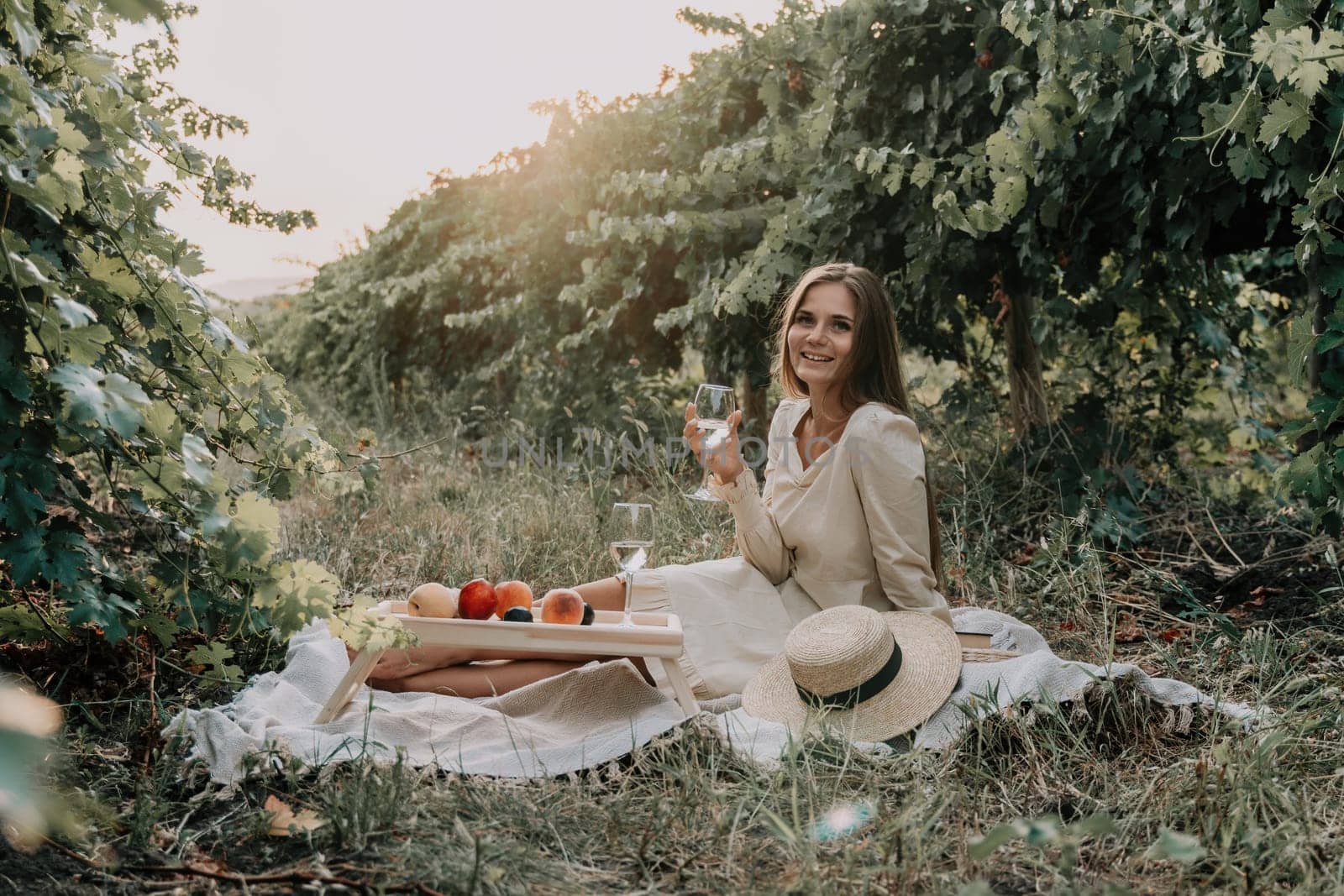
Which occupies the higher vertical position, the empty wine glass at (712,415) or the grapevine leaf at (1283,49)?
the grapevine leaf at (1283,49)

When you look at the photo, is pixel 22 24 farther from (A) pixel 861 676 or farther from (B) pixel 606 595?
(A) pixel 861 676

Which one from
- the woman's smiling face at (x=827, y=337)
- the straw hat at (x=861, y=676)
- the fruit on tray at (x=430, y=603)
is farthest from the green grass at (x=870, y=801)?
the woman's smiling face at (x=827, y=337)

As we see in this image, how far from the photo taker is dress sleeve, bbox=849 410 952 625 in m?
3.26

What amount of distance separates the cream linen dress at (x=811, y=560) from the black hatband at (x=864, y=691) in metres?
0.37

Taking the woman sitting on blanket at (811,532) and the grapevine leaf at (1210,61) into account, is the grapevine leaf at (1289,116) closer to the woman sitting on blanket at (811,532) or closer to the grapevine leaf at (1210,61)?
the grapevine leaf at (1210,61)

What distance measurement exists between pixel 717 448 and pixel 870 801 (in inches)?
51.1

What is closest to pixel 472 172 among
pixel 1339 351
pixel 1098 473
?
pixel 1098 473

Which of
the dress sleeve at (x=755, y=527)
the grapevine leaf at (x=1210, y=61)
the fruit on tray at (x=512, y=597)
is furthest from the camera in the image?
the dress sleeve at (x=755, y=527)

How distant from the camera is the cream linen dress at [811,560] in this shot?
3275 mm

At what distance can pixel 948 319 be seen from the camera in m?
5.68

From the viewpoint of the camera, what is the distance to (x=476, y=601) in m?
3.00

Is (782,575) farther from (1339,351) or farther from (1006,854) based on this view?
(1339,351)

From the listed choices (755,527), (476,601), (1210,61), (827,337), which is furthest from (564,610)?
(1210,61)

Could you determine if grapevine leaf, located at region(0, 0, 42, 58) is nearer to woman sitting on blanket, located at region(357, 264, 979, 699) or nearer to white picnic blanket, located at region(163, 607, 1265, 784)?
white picnic blanket, located at region(163, 607, 1265, 784)
